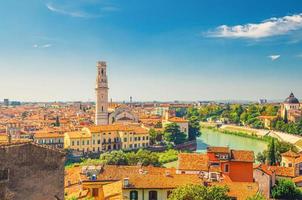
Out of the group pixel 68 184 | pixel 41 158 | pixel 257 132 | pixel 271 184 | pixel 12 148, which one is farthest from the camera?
pixel 257 132

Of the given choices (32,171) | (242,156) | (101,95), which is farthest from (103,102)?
(32,171)

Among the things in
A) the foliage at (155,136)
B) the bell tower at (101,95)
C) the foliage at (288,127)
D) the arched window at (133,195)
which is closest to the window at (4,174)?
the arched window at (133,195)

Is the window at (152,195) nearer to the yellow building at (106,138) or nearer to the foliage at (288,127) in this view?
the yellow building at (106,138)

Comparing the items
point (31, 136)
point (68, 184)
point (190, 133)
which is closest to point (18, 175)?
point (68, 184)

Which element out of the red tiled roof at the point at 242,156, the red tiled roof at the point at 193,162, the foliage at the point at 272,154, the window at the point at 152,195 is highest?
the red tiled roof at the point at 242,156

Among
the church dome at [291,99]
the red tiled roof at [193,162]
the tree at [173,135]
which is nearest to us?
the red tiled roof at [193,162]

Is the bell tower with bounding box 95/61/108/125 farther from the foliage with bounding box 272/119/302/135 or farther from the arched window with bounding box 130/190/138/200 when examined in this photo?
the arched window with bounding box 130/190/138/200

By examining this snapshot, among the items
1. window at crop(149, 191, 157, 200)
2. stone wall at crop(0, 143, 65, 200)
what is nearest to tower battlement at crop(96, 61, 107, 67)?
window at crop(149, 191, 157, 200)

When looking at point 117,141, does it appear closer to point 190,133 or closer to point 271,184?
point 190,133
